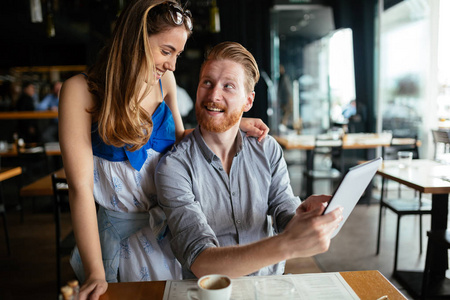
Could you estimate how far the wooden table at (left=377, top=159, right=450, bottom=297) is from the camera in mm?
2824

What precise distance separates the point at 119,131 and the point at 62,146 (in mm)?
189

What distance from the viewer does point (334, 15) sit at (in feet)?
23.5

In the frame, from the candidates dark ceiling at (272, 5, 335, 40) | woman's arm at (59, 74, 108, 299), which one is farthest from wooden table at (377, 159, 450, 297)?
dark ceiling at (272, 5, 335, 40)

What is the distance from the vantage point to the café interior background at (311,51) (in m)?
5.95

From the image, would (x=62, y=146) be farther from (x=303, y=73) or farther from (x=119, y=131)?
(x=303, y=73)

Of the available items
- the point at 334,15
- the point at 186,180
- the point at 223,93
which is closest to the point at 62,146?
the point at 186,180

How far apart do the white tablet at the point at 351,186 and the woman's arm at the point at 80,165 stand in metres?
0.75

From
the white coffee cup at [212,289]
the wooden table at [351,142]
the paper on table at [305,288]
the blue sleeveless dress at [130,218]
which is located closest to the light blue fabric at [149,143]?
the blue sleeveless dress at [130,218]

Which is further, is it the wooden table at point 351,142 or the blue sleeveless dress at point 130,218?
the wooden table at point 351,142

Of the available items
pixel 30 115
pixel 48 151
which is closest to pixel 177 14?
pixel 48 151

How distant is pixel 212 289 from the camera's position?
959mm

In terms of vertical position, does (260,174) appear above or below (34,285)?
above

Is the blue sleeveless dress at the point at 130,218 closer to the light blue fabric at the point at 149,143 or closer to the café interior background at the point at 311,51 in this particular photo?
the light blue fabric at the point at 149,143

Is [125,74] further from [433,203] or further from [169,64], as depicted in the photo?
[433,203]
